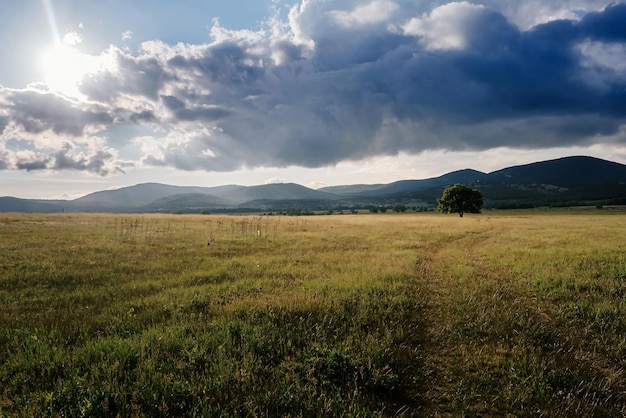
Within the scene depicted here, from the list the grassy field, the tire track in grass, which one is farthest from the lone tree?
the tire track in grass

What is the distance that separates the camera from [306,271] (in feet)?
51.4

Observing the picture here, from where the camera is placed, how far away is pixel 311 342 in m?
7.84

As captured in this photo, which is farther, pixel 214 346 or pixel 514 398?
pixel 214 346

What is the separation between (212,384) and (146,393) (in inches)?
43.8

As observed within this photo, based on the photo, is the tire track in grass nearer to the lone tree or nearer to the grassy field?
the grassy field

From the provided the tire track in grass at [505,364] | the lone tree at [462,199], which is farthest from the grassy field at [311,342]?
the lone tree at [462,199]

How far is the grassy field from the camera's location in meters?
5.71

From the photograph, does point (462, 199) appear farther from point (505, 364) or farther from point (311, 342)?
point (311, 342)

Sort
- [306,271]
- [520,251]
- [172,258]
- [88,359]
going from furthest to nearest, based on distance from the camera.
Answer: [520,251] < [172,258] < [306,271] < [88,359]

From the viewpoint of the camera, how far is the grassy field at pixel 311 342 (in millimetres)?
5707

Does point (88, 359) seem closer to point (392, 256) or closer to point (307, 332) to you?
point (307, 332)

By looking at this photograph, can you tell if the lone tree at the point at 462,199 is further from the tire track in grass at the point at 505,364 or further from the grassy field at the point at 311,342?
the tire track in grass at the point at 505,364

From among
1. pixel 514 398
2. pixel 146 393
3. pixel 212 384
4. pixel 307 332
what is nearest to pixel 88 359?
pixel 146 393

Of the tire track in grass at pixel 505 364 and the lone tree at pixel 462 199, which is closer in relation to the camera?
the tire track in grass at pixel 505 364
